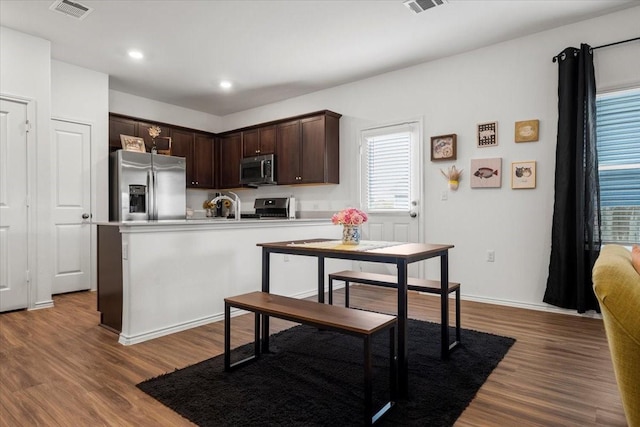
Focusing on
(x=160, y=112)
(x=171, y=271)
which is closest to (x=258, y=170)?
(x=160, y=112)

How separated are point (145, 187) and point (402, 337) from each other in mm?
4268

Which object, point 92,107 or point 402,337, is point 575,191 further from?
point 92,107

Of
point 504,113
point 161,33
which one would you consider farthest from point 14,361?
point 504,113

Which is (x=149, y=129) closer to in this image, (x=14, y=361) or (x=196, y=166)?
(x=196, y=166)

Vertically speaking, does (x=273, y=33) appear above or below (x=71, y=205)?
A: above

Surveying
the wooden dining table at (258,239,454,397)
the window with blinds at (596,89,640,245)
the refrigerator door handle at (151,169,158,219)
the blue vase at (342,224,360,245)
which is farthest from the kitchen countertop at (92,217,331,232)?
the window with blinds at (596,89,640,245)

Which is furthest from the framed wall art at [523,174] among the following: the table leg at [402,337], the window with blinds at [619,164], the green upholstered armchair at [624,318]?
the green upholstered armchair at [624,318]

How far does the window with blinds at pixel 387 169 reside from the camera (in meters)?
4.73

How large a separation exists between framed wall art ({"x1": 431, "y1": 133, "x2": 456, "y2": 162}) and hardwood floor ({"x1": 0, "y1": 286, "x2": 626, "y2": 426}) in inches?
68.5

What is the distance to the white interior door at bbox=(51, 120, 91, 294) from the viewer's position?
4520 millimetres

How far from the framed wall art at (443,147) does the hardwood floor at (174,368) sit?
1739mm

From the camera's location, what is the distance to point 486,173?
409 centimetres

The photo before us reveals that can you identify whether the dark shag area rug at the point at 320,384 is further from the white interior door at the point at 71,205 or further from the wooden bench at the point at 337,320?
the white interior door at the point at 71,205

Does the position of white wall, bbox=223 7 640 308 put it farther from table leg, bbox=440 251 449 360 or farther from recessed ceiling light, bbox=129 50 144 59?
recessed ceiling light, bbox=129 50 144 59
